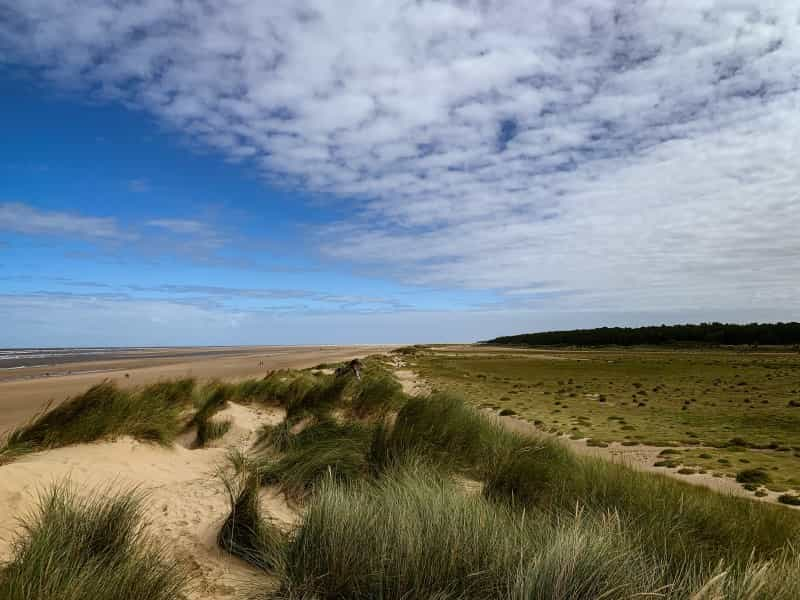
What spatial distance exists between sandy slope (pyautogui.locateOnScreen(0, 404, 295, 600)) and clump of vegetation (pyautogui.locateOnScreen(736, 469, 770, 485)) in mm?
7598

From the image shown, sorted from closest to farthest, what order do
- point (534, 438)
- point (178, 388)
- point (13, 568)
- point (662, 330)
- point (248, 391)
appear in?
1. point (13, 568)
2. point (534, 438)
3. point (178, 388)
4. point (248, 391)
5. point (662, 330)

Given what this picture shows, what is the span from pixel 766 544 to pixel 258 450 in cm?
688

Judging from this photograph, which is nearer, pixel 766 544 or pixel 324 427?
pixel 766 544

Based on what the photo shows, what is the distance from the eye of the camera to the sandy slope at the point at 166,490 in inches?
153

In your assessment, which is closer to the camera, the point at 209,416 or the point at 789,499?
the point at 789,499

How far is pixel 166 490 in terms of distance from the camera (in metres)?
5.65

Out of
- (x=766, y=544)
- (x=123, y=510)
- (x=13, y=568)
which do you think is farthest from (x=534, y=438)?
(x=13, y=568)

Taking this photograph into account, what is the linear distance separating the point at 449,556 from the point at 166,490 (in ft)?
13.1

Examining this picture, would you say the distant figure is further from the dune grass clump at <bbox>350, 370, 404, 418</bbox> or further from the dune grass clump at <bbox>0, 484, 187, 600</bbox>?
the dune grass clump at <bbox>0, 484, 187, 600</bbox>

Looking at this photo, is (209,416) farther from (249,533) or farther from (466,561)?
(466,561)

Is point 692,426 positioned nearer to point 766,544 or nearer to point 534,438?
point 534,438

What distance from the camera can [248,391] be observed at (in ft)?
45.5

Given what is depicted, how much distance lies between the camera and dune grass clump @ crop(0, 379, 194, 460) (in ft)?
22.6

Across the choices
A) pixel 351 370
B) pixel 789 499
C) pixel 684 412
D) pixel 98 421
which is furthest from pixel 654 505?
pixel 684 412
